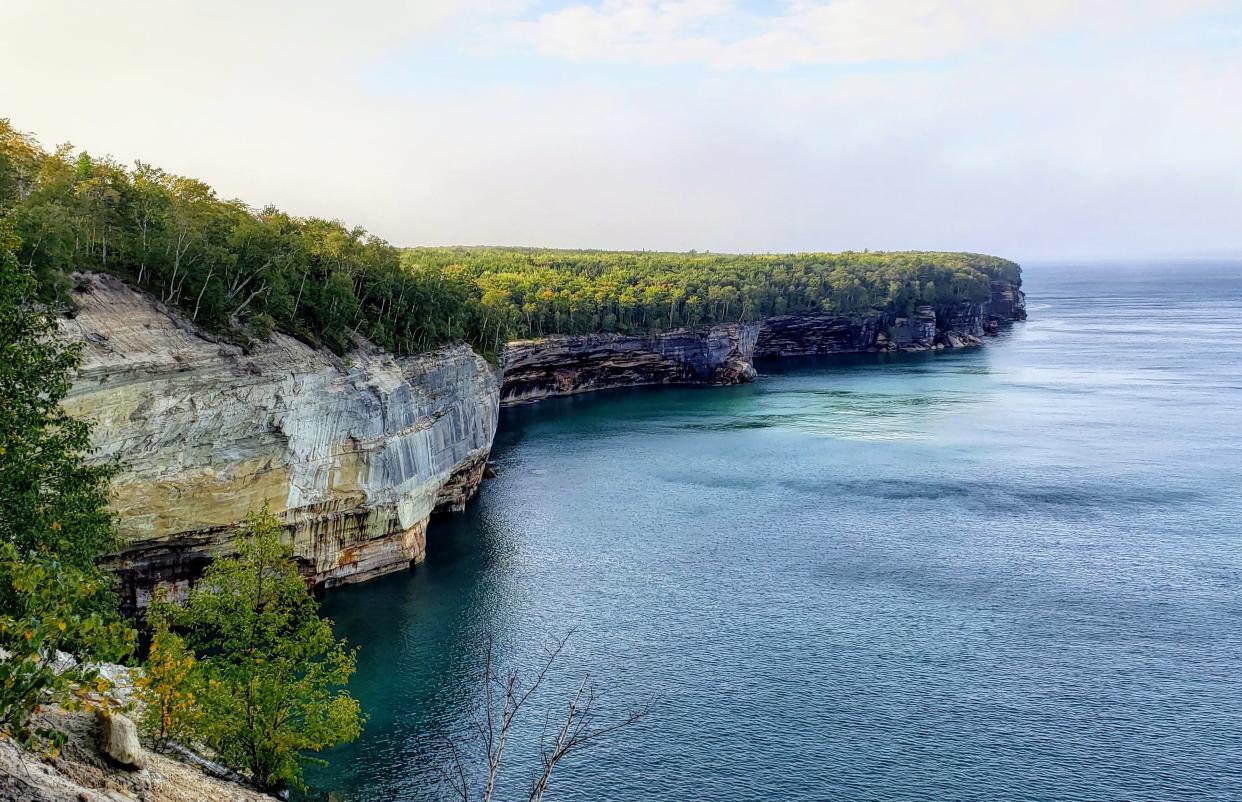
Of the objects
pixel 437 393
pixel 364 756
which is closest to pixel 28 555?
pixel 364 756

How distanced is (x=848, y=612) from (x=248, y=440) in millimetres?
28018

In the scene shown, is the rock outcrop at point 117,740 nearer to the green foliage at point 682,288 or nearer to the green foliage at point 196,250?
the green foliage at point 196,250

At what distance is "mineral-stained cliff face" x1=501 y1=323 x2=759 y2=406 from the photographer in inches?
4065

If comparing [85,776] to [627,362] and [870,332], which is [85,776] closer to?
[627,362]

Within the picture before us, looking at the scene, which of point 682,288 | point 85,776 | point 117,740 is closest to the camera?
point 85,776

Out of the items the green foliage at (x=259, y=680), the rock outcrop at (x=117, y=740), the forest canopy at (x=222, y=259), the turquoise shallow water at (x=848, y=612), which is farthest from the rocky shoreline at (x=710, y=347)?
the rock outcrop at (x=117, y=740)

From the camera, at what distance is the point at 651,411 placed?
324ft

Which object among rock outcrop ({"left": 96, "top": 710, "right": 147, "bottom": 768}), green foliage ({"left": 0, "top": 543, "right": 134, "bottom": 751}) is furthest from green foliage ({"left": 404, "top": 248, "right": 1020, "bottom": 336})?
green foliage ({"left": 0, "top": 543, "right": 134, "bottom": 751})

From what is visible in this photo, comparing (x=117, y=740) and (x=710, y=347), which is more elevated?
(x=710, y=347)

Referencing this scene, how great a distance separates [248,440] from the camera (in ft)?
127

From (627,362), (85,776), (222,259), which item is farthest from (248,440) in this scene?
(627,362)

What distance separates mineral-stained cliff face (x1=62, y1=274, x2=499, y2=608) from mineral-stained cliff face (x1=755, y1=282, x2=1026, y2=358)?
99475mm

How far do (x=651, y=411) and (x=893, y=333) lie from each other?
70.3m

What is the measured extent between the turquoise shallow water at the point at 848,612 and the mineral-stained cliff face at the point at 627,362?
19845 mm
